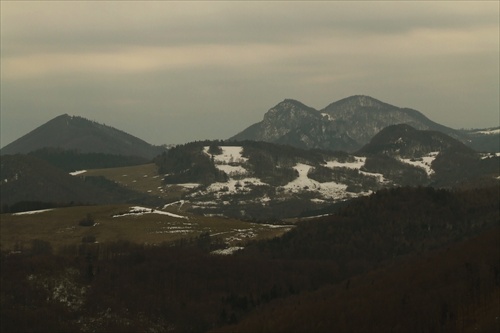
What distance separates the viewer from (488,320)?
186m

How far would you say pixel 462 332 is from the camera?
652 feet

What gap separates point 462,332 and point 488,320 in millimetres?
13586

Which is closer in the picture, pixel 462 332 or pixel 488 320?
pixel 488 320
